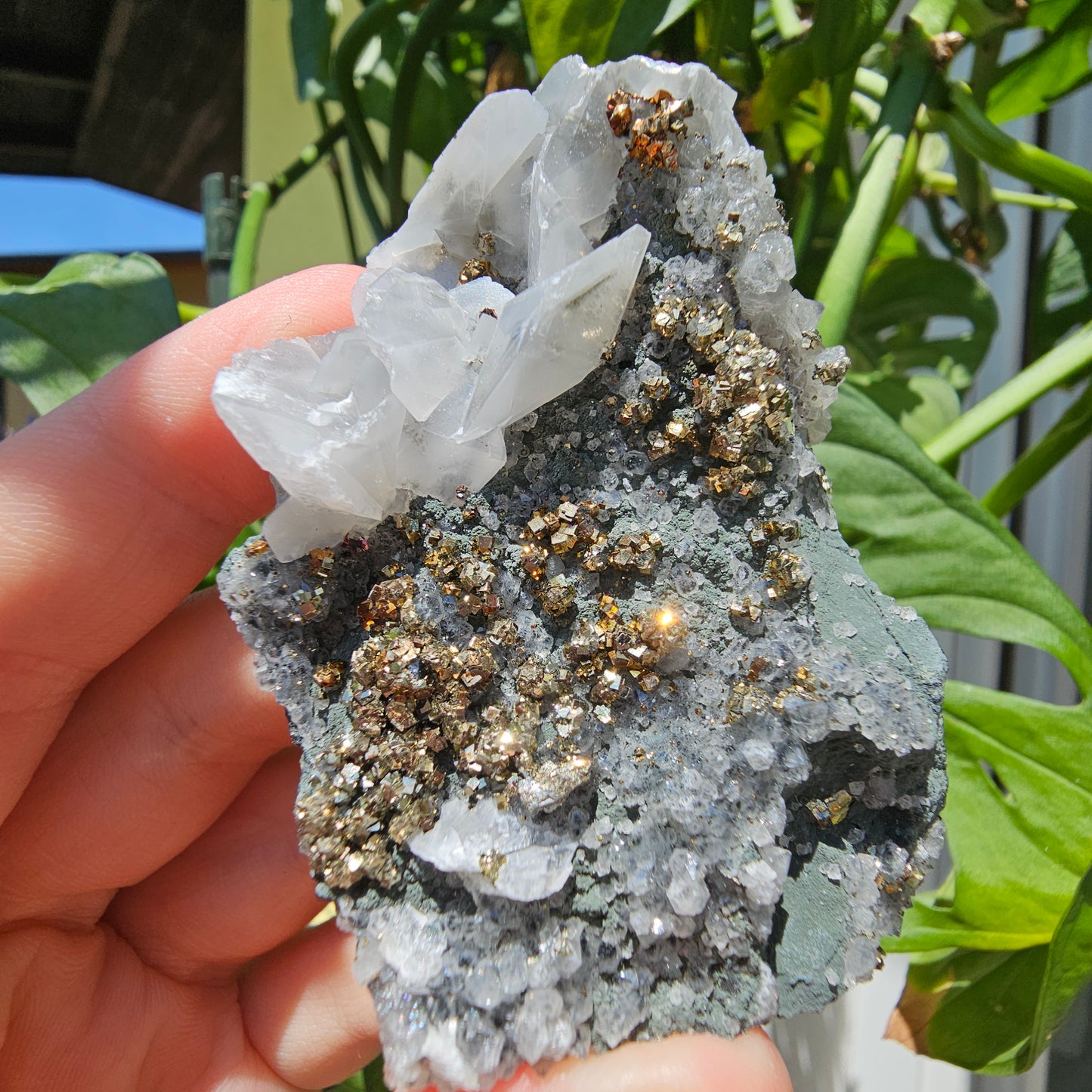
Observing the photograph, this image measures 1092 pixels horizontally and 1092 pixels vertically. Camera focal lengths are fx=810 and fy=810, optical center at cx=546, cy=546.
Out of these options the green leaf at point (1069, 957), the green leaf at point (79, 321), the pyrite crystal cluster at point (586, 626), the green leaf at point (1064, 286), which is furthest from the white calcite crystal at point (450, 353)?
the green leaf at point (1064, 286)

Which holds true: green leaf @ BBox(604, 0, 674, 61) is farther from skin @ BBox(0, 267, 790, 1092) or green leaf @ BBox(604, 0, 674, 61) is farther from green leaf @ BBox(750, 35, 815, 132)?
skin @ BBox(0, 267, 790, 1092)

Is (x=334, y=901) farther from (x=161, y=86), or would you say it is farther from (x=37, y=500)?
(x=161, y=86)

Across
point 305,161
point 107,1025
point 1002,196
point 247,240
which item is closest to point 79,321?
point 247,240

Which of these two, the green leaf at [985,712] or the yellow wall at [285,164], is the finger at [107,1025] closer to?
the green leaf at [985,712]

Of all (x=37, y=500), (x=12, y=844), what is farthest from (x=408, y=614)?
(x=12, y=844)

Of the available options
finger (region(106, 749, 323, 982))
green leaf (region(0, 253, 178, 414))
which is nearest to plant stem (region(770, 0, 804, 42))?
green leaf (region(0, 253, 178, 414))

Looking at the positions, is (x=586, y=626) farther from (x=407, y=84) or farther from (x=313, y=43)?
(x=313, y=43)
